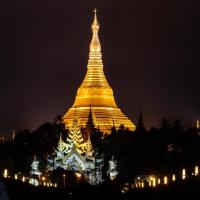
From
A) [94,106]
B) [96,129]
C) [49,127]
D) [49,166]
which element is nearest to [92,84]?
[94,106]

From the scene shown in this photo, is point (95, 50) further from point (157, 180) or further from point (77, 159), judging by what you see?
point (157, 180)

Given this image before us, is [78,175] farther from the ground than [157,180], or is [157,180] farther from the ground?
[78,175]

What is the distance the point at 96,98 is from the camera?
5399 inches

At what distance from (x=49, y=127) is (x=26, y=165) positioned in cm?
1818

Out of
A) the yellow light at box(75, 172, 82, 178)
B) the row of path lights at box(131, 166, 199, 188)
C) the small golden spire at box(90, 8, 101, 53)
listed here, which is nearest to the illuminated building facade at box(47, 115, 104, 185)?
the yellow light at box(75, 172, 82, 178)

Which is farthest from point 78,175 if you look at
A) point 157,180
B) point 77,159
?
point 157,180

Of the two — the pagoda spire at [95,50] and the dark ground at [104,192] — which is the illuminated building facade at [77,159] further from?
the pagoda spire at [95,50]

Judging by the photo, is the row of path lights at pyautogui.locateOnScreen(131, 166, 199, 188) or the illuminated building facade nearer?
the row of path lights at pyautogui.locateOnScreen(131, 166, 199, 188)

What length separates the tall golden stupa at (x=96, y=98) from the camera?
441ft

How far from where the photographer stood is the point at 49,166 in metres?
102

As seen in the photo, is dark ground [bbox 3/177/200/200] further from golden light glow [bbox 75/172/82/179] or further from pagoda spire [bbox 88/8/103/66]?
pagoda spire [bbox 88/8/103/66]

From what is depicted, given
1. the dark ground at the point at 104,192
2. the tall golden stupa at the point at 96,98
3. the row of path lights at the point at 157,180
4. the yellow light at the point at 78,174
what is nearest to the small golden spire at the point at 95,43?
the tall golden stupa at the point at 96,98

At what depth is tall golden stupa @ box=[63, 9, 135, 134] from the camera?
134375mm

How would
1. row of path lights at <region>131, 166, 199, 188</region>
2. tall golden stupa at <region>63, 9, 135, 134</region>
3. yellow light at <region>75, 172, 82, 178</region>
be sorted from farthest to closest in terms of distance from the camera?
1. tall golden stupa at <region>63, 9, 135, 134</region>
2. yellow light at <region>75, 172, 82, 178</region>
3. row of path lights at <region>131, 166, 199, 188</region>
